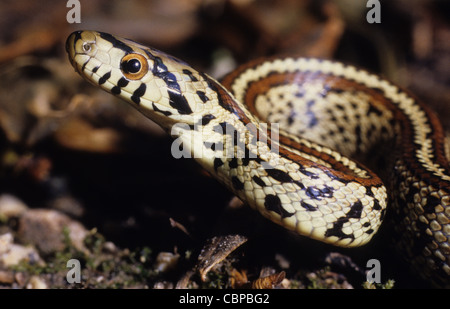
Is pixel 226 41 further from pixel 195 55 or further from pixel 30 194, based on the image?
pixel 30 194

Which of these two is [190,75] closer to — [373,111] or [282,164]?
[282,164]

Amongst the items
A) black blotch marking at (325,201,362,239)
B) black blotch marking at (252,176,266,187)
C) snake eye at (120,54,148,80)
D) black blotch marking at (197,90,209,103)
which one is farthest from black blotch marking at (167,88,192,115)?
black blotch marking at (325,201,362,239)

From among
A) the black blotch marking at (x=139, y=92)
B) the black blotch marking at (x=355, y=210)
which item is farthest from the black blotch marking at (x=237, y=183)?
the black blotch marking at (x=139, y=92)

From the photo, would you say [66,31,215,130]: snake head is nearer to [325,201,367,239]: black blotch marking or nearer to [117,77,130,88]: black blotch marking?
[117,77,130,88]: black blotch marking

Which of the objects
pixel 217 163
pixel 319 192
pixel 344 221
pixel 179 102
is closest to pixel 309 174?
pixel 319 192

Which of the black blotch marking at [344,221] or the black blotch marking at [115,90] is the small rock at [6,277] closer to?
the black blotch marking at [115,90]

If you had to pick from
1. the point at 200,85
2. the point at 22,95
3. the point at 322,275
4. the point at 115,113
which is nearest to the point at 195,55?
the point at 115,113
